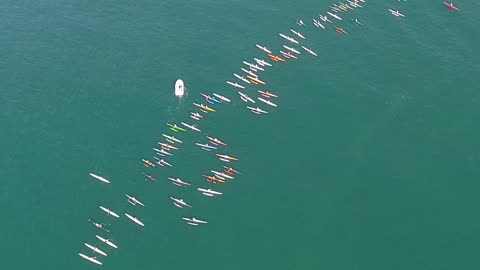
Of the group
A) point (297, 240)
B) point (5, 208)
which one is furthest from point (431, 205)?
point (5, 208)

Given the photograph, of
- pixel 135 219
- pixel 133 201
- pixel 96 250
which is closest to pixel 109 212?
pixel 133 201

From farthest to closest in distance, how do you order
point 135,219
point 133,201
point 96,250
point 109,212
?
point 133,201
point 109,212
point 135,219
point 96,250

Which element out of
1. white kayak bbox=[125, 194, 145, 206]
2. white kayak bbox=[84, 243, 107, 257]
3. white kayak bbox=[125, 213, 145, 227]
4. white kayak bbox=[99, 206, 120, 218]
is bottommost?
white kayak bbox=[84, 243, 107, 257]

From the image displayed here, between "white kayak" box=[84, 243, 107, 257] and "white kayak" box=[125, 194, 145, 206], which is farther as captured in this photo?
"white kayak" box=[125, 194, 145, 206]

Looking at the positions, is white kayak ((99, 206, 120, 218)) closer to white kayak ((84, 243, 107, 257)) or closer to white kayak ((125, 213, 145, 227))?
white kayak ((125, 213, 145, 227))

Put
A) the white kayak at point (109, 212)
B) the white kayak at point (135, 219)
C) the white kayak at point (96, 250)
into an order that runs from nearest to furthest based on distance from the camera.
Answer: the white kayak at point (96, 250)
the white kayak at point (135, 219)
the white kayak at point (109, 212)

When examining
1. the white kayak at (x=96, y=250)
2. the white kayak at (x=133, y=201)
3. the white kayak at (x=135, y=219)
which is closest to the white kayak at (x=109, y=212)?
the white kayak at (x=135, y=219)

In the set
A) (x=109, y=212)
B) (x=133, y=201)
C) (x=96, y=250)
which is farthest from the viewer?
(x=133, y=201)

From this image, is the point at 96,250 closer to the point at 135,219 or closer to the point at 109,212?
the point at 109,212

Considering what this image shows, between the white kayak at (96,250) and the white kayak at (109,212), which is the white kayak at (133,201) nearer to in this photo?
the white kayak at (109,212)

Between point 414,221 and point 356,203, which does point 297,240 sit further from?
point 414,221

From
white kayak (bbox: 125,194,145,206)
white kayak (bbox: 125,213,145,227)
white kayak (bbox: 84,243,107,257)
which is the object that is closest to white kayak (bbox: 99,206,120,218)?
white kayak (bbox: 125,213,145,227)
